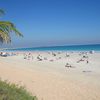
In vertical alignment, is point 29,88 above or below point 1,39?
below

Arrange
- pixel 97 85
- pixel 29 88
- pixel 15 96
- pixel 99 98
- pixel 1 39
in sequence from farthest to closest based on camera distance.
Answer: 1. pixel 97 85
2. pixel 29 88
3. pixel 99 98
4. pixel 1 39
5. pixel 15 96

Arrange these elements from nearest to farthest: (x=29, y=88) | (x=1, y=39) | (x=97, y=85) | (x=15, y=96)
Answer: (x=15, y=96) → (x=1, y=39) → (x=29, y=88) → (x=97, y=85)

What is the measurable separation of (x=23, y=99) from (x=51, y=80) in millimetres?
5626

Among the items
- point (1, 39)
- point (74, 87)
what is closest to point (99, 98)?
point (74, 87)

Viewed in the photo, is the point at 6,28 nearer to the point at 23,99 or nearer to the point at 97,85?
the point at 23,99

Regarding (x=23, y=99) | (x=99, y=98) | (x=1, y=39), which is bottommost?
(x=99, y=98)

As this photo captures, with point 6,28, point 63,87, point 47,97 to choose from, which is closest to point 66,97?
point 47,97

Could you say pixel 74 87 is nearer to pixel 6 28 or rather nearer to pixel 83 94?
pixel 83 94

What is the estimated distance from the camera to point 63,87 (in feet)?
34.7

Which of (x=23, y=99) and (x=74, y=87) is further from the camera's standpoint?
(x=74, y=87)

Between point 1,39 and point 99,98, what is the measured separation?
4.40 meters

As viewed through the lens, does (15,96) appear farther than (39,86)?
No

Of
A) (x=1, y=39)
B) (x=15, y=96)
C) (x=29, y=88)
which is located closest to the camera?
(x=15, y=96)

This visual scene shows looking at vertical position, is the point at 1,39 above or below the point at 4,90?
above
